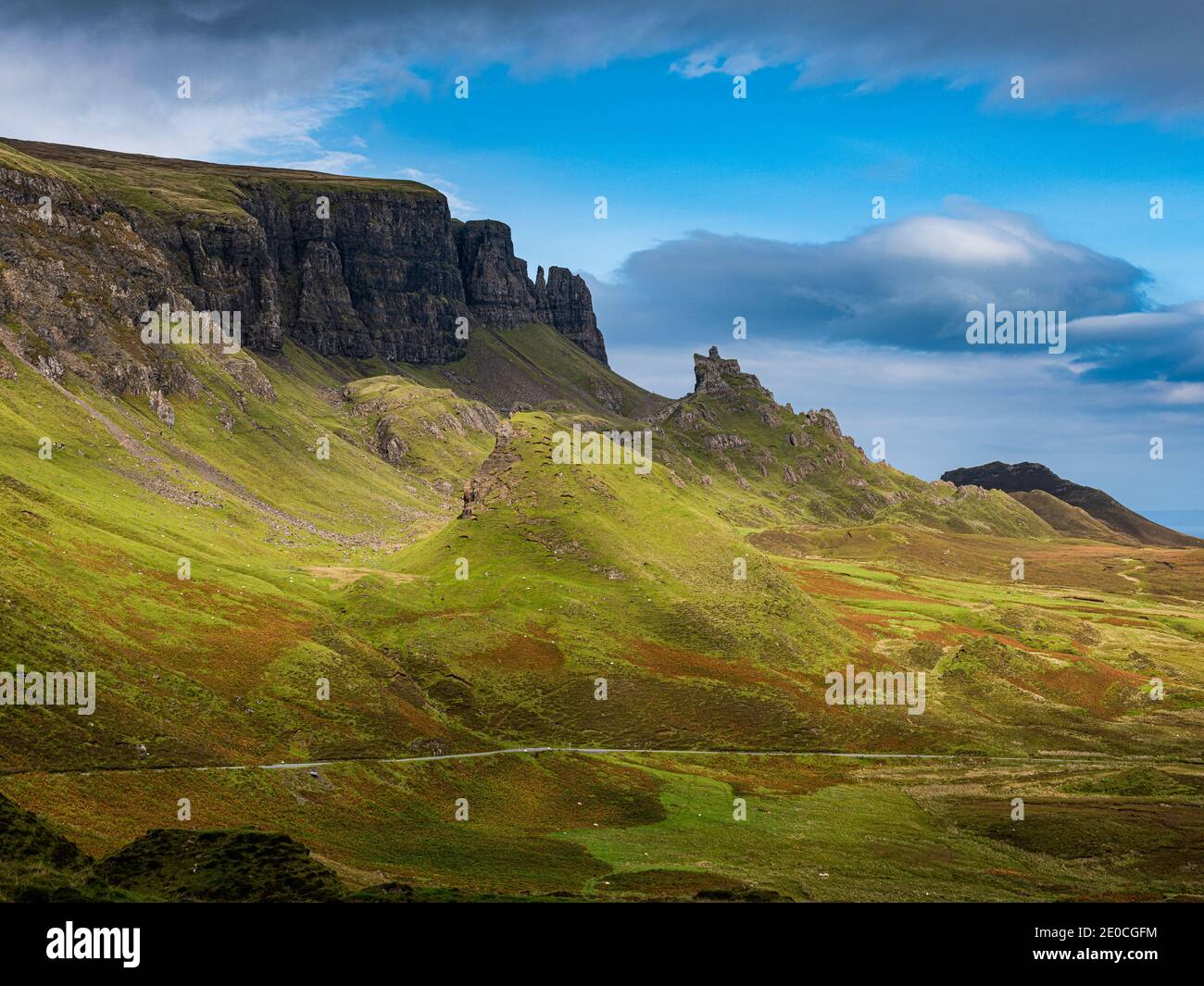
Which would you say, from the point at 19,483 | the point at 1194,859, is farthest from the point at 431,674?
the point at 1194,859

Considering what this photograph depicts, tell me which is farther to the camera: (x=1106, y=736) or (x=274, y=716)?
(x=1106, y=736)

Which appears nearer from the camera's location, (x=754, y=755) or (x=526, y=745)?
(x=526, y=745)

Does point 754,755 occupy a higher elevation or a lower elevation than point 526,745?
lower

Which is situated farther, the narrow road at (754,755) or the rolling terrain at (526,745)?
the narrow road at (754,755)

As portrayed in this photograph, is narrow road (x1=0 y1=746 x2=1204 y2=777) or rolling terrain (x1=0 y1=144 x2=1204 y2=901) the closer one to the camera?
rolling terrain (x1=0 y1=144 x2=1204 y2=901)

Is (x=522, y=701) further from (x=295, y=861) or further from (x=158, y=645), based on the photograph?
(x=295, y=861)
